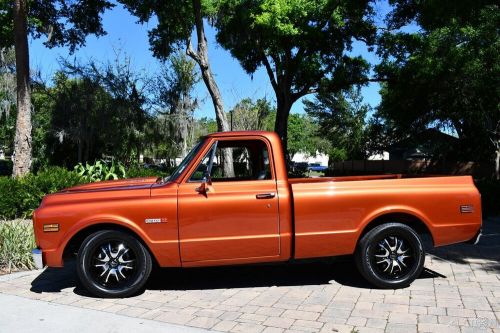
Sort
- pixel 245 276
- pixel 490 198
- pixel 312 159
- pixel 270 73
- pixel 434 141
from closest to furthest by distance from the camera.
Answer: pixel 245 276 < pixel 490 198 < pixel 270 73 < pixel 434 141 < pixel 312 159

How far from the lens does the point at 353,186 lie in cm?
572

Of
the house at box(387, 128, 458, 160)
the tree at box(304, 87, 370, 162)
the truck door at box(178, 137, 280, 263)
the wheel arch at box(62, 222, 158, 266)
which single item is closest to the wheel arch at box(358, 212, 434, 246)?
the truck door at box(178, 137, 280, 263)

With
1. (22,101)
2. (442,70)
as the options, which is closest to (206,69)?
(22,101)

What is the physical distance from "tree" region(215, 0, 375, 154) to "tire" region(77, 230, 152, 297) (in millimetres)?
14067

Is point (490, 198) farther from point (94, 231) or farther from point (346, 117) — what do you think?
point (346, 117)

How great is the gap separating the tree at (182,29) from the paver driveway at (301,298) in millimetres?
10583

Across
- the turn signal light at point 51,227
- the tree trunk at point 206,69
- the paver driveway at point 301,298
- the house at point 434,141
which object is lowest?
the paver driveway at point 301,298

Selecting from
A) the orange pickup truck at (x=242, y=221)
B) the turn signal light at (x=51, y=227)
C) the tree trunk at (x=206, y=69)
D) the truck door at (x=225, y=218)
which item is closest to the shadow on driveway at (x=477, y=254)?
the orange pickup truck at (x=242, y=221)

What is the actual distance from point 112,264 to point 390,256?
10.2ft

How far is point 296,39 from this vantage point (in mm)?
20469

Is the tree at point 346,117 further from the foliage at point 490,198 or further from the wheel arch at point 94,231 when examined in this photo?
the wheel arch at point 94,231

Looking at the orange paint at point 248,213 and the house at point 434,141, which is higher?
the house at point 434,141

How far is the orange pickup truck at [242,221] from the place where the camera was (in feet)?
17.7

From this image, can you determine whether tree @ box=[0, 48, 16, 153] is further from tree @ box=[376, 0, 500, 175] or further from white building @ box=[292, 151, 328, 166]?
white building @ box=[292, 151, 328, 166]
